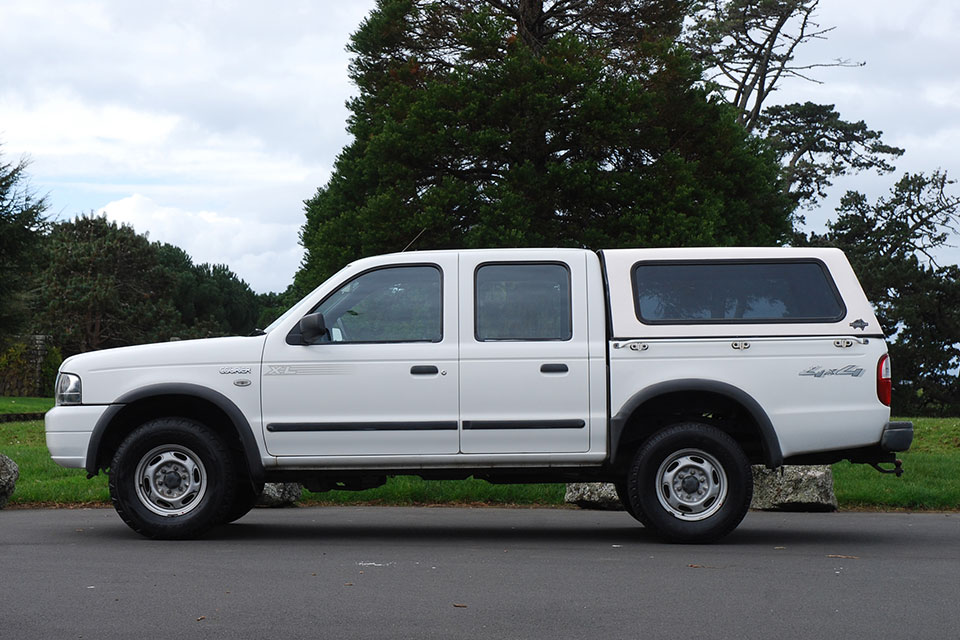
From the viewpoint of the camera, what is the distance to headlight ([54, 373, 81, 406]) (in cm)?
896

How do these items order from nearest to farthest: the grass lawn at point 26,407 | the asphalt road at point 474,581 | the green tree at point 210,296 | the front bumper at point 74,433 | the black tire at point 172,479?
the asphalt road at point 474,581 → the black tire at point 172,479 → the front bumper at point 74,433 → the grass lawn at point 26,407 → the green tree at point 210,296

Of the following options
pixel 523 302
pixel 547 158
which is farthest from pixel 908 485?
pixel 547 158

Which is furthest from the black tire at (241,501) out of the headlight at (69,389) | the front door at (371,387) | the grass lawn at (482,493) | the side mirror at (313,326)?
the grass lawn at (482,493)

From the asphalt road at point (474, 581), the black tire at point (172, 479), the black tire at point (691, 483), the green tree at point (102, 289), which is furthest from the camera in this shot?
the green tree at point (102, 289)

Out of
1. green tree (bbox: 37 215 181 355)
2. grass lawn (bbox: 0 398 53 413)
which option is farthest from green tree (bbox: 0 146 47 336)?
green tree (bbox: 37 215 181 355)

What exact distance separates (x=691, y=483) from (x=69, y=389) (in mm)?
4673

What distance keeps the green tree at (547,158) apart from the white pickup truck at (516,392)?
13.2 meters

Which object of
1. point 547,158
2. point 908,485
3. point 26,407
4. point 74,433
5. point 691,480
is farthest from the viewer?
point 26,407

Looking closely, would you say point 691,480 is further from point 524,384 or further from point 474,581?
point 474,581

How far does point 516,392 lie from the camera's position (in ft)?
28.7

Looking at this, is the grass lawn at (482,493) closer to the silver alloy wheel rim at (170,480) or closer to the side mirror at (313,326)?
the silver alloy wheel rim at (170,480)

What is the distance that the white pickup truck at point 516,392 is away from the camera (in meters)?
8.72

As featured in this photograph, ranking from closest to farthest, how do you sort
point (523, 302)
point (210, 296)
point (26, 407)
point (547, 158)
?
point (523, 302)
point (547, 158)
point (26, 407)
point (210, 296)

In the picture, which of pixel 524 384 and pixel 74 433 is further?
pixel 74 433
